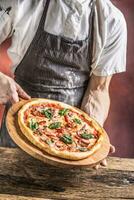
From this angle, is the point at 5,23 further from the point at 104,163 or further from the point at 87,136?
the point at 104,163

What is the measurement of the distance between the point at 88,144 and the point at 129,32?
116 cm

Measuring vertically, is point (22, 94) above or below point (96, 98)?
above

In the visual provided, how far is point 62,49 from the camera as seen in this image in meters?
2.03

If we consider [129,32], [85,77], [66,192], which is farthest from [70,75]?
[129,32]

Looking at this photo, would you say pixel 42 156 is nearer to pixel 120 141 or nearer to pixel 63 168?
pixel 63 168

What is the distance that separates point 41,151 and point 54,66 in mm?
502

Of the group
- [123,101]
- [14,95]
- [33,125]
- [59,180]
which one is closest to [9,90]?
[14,95]

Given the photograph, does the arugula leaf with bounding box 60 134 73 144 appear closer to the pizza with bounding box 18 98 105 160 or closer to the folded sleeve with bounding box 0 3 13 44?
the pizza with bounding box 18 98 105 160

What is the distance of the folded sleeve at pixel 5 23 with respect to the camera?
1.93 m

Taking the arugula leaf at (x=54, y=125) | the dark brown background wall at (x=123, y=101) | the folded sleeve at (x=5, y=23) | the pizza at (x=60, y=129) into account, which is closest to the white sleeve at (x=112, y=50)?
the pizza at (x=60, y=129)

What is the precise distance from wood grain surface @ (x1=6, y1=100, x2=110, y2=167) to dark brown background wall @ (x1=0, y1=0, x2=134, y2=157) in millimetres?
1002

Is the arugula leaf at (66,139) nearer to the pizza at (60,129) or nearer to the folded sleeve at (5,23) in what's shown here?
the pizza at (60,129)

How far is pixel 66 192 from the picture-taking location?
169 cm

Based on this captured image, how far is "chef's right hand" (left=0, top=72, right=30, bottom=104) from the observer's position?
191 centimetres
